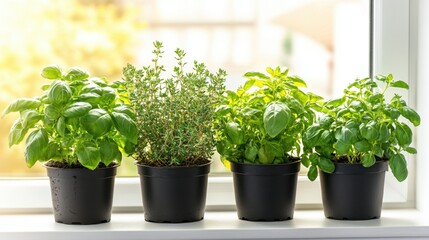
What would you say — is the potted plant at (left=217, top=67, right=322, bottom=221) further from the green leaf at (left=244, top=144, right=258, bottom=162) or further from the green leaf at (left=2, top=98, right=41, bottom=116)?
the green leaf at (left=2, top=98, right=41, bottom=116)

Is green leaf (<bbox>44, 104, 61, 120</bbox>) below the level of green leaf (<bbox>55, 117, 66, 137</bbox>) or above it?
above

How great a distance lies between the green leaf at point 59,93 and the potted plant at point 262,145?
362mm

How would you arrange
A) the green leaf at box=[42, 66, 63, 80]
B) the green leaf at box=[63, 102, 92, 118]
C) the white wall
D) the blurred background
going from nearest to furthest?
the green leaf at box=[63, 102, 92, 118] → the green leaf at box=[42, 66, 63, 80] → the white wall → the blurred background

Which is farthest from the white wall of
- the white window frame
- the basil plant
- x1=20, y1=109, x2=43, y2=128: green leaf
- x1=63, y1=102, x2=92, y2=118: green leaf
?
x1=20, y1=109, x2=43, y2=128: green leaf

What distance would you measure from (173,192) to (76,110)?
309 mm


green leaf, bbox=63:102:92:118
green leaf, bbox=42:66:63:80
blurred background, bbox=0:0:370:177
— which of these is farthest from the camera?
blurred background, bbox=0:0:370:177

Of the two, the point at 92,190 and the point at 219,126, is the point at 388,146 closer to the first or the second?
the point at 219,126

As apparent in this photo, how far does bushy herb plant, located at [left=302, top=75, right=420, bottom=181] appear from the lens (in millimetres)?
1870

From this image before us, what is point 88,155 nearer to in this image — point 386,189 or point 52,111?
point 52,111

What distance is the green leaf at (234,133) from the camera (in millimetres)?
1890

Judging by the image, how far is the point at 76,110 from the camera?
5.89ft

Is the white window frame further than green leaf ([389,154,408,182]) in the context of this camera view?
Yes

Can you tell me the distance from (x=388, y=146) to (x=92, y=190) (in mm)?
730

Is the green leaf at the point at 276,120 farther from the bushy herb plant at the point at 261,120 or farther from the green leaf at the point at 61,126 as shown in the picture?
the green leaf at the point at 61,126
